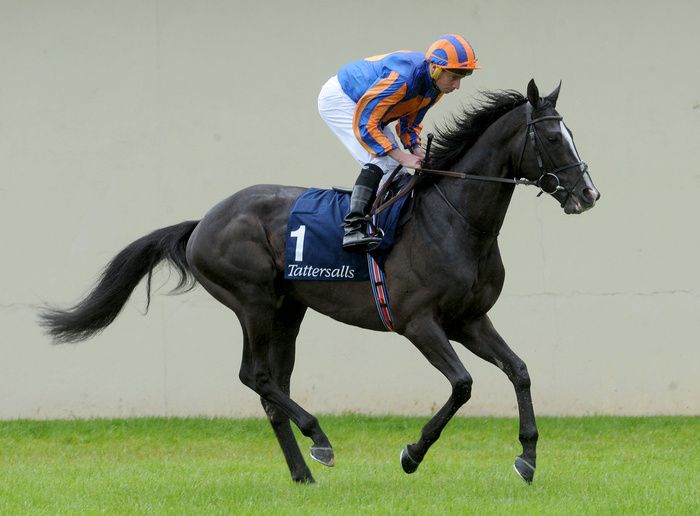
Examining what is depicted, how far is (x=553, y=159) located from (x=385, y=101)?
881 mm

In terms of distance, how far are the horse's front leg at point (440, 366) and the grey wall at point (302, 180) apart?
141 inches

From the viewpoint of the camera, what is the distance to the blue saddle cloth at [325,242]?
20.4ft

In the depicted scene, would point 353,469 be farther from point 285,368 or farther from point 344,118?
point 344,118

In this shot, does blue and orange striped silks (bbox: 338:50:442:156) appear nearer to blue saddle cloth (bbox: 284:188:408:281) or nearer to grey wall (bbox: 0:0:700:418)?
blue saddle cloth (bbox: 284:188:408:281)

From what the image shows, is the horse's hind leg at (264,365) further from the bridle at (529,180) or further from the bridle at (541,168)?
the bridle at (541,168)

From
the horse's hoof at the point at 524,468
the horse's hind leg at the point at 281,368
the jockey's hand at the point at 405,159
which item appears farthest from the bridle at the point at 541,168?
the horse's hind leg at the point at 281,368

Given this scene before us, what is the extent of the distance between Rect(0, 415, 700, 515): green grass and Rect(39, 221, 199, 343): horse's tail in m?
0.87

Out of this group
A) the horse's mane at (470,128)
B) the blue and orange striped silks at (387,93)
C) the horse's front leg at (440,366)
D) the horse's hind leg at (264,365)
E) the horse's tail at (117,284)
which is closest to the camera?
the horse's front leg at (440,366)

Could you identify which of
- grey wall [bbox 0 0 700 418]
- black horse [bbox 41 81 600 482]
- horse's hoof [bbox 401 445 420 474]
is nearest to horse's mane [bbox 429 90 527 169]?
black horse [bbox 41 81 600 482]

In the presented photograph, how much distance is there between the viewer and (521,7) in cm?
966

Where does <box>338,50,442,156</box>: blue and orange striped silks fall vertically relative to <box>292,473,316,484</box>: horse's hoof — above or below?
above

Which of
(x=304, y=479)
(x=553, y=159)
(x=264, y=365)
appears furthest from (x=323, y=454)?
(x=553, y=159)

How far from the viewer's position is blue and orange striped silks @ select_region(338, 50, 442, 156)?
19.7 ft

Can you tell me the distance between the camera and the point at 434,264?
6.02 metres
